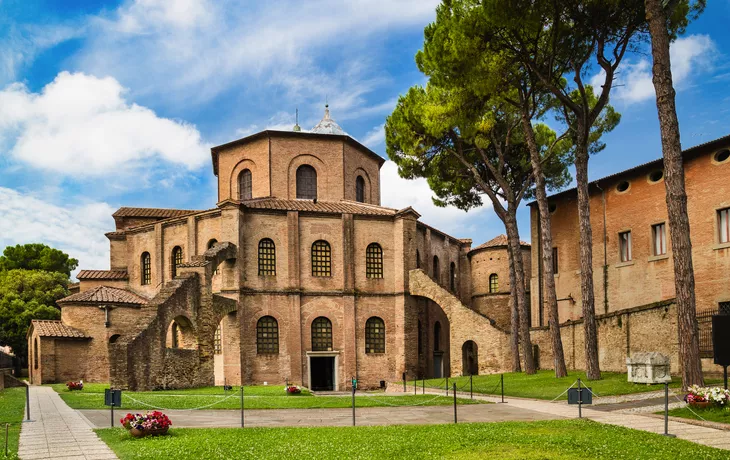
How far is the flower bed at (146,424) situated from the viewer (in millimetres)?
12133

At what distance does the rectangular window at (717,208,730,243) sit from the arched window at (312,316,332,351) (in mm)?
17757

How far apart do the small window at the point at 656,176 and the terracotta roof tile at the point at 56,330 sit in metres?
26.9

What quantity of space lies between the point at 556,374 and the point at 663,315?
427 cm

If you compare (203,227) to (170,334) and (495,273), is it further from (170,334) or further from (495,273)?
(495,273)

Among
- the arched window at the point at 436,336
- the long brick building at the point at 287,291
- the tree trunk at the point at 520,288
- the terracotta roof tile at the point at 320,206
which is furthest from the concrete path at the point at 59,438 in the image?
the arched window at the point at 436,336

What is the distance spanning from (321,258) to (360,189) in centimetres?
747

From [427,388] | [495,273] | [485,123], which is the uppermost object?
[485,123]

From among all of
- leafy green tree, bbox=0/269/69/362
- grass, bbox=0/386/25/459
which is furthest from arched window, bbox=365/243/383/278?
leafy green tree, bbox=0/269/69/362

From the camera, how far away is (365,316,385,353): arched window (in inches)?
1312

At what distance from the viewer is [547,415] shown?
1512 centimetres

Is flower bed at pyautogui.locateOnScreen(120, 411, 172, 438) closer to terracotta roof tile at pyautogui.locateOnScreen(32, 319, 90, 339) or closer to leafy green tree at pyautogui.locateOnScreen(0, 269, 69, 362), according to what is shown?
terracotta roof tile at pyautogui.locateOnScreen(32, 319, 90, 339)

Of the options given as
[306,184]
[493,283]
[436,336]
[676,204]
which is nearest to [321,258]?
[306,184]

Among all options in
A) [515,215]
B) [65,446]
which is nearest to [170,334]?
[515,215]

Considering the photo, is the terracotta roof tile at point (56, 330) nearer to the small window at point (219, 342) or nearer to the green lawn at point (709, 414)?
the small window at point (219, 342)
